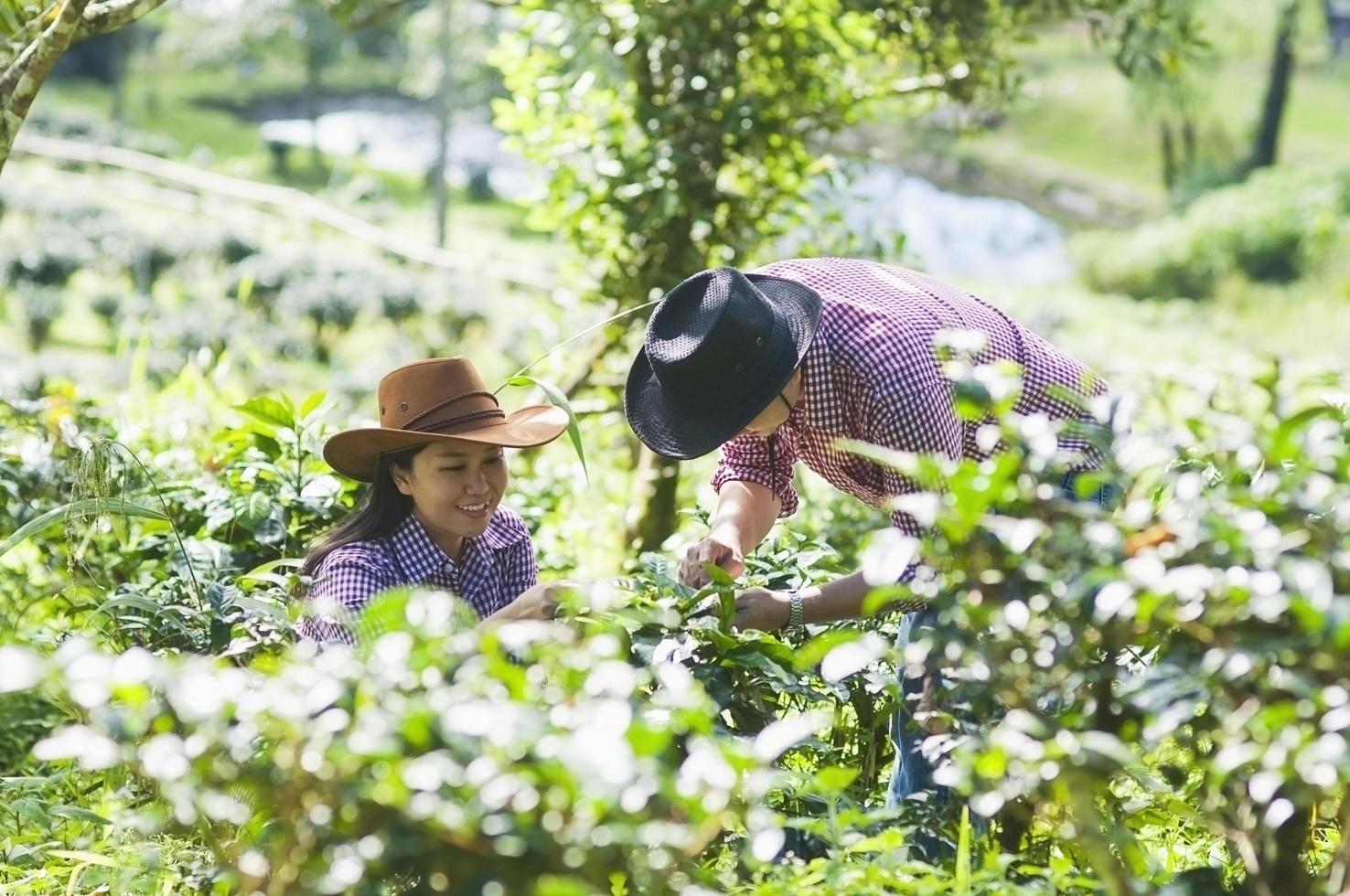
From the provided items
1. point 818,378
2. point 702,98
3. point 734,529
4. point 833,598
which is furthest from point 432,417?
point 702,98

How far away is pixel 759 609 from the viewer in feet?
7.93

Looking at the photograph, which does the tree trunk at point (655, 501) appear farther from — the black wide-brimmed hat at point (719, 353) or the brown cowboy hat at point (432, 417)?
the black wide-brimmed hat at point (719, 353)

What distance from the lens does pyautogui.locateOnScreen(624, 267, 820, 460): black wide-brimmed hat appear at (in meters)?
2.51

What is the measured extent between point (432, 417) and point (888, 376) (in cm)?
87

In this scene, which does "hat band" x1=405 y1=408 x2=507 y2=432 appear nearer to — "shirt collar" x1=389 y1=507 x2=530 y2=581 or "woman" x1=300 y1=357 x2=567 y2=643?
"woman" x1=300 y1=357 x2=567 y2=643

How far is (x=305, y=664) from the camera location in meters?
1.64

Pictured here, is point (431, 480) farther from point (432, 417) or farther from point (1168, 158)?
point (1168, 158)

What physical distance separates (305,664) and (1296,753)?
3.39 ft

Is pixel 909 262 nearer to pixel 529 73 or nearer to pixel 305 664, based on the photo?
pixel 529 73

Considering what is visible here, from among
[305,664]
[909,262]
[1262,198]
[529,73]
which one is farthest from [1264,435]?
[1262,198]

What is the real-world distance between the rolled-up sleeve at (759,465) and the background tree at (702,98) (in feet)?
6.14

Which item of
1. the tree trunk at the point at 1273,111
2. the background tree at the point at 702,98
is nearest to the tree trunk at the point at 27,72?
the background tree at the point at 702,98

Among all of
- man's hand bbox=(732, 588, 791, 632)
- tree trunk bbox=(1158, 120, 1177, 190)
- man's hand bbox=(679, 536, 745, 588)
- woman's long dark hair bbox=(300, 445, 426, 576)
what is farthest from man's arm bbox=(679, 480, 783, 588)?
tree trunk bbox=(1158, 120, 1177, 190)

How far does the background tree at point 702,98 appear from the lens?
4805 millimetres
